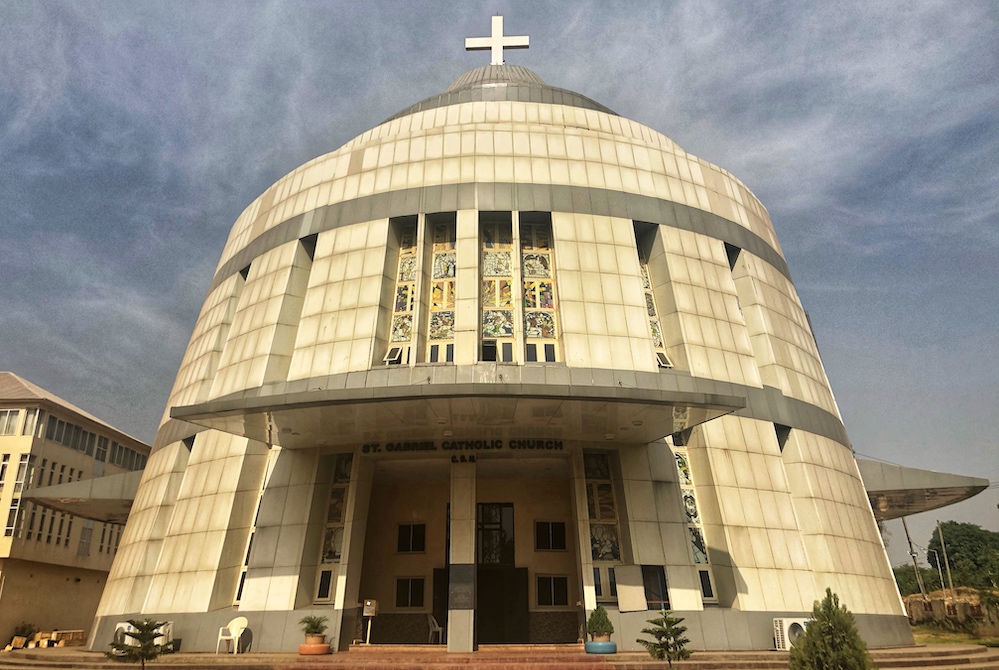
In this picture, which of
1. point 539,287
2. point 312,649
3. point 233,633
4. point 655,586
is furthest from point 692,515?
point 233,633

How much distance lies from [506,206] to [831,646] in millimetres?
17046

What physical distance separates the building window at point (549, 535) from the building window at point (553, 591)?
44.7 inches

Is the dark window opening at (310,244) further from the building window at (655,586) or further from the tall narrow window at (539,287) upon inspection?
the building window at (655,586)

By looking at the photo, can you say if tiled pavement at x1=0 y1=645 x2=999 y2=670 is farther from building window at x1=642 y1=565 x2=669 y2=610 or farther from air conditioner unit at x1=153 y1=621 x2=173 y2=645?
building window at x1=642 y1=565 x2=669 y2=610

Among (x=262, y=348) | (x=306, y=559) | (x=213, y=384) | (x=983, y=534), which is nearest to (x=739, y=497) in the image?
(x=306, y=559)

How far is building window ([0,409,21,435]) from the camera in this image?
42.3 meters

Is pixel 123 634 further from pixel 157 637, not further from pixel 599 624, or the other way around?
pixel 599 624

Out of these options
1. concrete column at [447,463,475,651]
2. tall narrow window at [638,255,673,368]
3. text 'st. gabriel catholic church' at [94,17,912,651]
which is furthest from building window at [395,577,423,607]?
tall narrow window at [638,255,673,368]

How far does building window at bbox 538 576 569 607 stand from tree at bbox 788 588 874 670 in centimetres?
1341

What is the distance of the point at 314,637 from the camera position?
1811cm

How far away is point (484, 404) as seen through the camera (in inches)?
678

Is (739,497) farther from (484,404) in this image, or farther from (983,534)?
(983,534)

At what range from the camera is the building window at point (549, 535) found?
25.2 m

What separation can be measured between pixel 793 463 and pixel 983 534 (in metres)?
91.6
